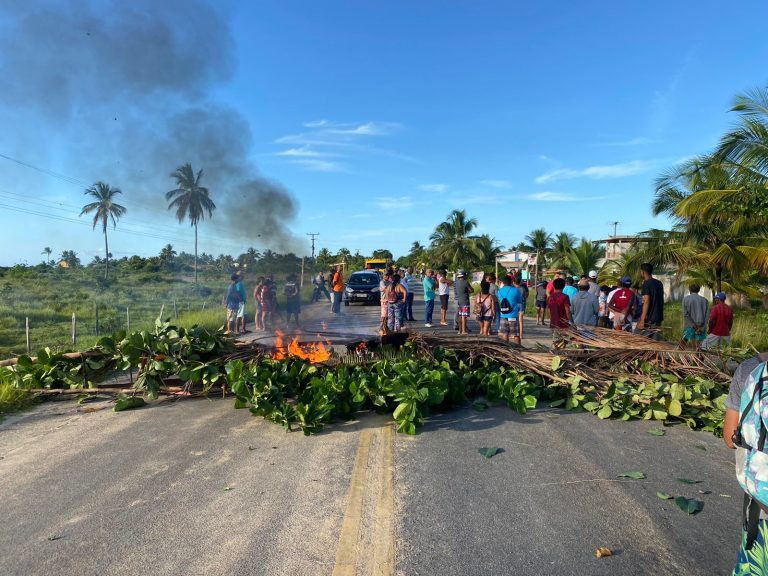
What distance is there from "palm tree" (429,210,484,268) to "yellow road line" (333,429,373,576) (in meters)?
41.9

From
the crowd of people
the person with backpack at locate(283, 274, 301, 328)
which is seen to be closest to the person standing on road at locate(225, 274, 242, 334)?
the person with backpack at locate(283, 274, 301, 328)

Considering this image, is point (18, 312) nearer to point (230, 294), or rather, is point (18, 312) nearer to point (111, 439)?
point (230, 294)

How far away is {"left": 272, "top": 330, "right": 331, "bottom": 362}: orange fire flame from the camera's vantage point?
6984mm

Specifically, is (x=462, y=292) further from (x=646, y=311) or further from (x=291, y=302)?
(x=646, y=311)

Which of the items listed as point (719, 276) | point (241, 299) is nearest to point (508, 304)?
point (241, 299)

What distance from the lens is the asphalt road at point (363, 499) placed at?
3.04m

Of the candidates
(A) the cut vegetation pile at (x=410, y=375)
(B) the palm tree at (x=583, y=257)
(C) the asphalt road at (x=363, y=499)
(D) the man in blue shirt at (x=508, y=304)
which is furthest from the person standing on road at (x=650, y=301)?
(B) the palm tree at (x=583, y=257)

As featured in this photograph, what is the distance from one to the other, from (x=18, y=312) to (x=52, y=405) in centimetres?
1775

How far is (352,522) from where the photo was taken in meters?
3.45

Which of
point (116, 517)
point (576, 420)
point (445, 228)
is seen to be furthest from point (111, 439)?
point (445, 228)

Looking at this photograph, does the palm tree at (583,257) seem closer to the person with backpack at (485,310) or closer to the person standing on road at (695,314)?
the person with backpack at (485,310)

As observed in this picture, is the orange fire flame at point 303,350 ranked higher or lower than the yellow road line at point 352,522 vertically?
higher

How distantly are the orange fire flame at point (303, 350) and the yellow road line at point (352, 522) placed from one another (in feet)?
7.80

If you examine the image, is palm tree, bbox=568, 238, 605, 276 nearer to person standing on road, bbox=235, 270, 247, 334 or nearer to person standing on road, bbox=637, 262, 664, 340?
person standing on road, bbox=637, 262, 664, 340
